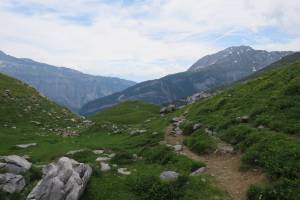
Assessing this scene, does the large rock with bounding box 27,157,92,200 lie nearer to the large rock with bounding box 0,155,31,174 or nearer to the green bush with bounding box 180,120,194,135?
the large rock with bounding box 0,155,31,174

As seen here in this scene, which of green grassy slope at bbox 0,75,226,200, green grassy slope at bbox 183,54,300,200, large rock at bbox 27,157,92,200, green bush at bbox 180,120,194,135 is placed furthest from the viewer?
Result: green bush at bbox 180,120,194,135

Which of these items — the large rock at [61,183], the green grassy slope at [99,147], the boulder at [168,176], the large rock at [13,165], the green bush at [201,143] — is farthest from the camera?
the green bush at [201,143]

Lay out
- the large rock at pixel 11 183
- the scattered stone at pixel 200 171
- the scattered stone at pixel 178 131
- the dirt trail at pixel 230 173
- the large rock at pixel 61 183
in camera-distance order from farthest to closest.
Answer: the scattered stone at pixel 178 131 < the scattered stone at pixel 200 171 < the large rock at pixel 11 183 < the dirt trail at pixel 230 173 < the large rock at pixel 61 183

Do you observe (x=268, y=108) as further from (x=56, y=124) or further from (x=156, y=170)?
(x=56, y=124)

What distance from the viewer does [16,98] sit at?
6309cm

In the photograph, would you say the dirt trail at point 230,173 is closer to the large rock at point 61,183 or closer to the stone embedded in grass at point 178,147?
the stone embedded in grass at point 178,147

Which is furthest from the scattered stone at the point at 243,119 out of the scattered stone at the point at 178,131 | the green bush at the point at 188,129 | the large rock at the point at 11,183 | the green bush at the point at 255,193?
the large rock at the point at 11,183

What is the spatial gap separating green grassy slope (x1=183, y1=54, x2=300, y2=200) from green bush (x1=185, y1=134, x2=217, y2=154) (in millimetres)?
1127

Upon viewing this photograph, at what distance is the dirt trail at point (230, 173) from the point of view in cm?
2083

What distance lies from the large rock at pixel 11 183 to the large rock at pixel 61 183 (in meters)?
1.94

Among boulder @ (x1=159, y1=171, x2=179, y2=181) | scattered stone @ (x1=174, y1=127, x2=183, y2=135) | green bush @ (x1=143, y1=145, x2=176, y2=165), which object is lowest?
boulder @ (x1=159, y1=171, x2=179, y2=181)

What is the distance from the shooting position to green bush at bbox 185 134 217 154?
93.8ft

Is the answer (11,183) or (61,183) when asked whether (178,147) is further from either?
(11,183)

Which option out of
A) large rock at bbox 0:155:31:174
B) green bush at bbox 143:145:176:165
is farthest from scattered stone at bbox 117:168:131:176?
large rock at bbox 0:155:31:174
